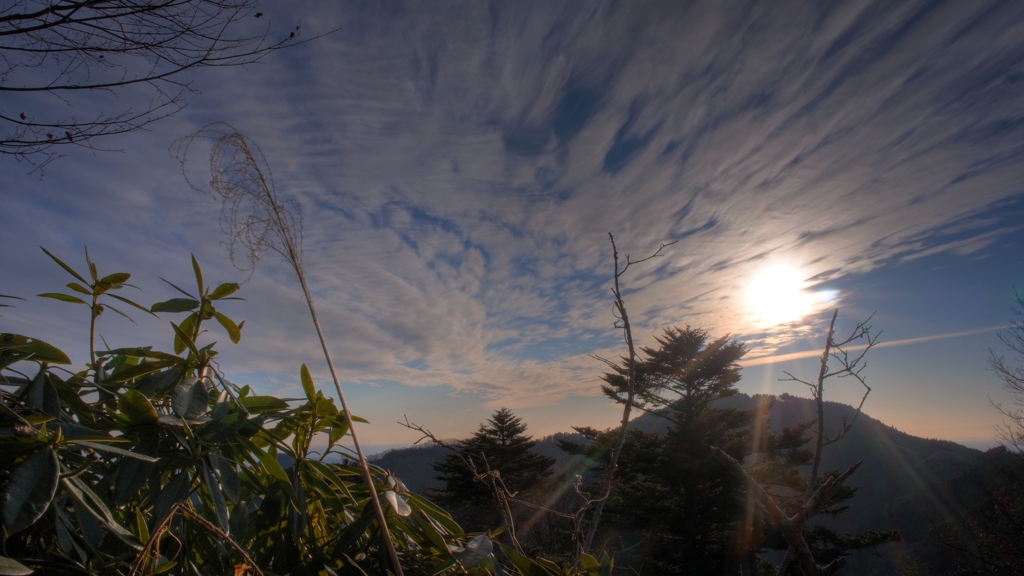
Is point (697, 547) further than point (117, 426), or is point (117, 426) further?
point (697, 547)

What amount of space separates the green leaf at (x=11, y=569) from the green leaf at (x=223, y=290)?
369 millimetres

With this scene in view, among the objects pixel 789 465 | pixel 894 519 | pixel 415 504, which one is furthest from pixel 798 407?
pixel 415 504

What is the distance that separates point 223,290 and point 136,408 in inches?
8.9

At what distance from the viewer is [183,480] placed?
1.59 ft

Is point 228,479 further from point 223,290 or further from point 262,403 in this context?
point 223,290

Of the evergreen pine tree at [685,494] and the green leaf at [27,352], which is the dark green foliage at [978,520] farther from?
the green leaf at [27,352]

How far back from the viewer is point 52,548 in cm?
46

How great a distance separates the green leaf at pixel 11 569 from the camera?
1.10ft

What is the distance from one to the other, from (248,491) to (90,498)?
17 centimetres

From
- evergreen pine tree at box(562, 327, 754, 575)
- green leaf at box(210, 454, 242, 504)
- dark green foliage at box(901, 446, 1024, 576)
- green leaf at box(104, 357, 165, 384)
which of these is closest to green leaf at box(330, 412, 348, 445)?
green leaf at box(210, 454, 242, 504)

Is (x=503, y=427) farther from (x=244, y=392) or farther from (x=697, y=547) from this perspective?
(x=244, y=392)

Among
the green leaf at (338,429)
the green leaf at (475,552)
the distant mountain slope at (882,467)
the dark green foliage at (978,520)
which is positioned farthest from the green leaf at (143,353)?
the distant mountain slope at (882,467)

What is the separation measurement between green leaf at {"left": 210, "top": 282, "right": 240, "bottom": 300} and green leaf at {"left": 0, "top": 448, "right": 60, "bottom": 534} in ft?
0.93

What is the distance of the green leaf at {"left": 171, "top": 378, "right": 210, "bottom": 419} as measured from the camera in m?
0.51
